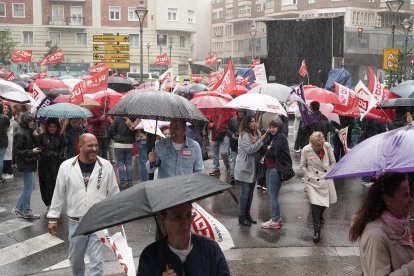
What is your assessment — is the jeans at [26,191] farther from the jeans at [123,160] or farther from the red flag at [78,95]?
the red flag at [78,95]

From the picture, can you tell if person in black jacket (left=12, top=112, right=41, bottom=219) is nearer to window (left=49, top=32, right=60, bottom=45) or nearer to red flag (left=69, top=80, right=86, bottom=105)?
red flag (left=69, top=80, right=86, bottom=105)

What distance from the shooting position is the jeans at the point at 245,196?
8391 millimetres

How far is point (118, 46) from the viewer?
821 inches

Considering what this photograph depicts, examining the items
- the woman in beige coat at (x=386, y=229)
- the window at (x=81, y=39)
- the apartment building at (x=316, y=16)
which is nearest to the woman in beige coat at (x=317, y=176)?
the woman in beige coat at (x=386, y=229)

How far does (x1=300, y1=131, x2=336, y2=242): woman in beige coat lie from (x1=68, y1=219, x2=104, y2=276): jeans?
11.4 feet

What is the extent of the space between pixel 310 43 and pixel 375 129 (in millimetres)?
13177

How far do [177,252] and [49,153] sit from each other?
6395 mm

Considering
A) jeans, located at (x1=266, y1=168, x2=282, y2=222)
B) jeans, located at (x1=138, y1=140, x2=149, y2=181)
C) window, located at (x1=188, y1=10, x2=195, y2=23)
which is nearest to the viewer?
jeans, located at (x1=266, y1=168, x2=282, y2=222)

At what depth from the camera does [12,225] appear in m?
8.68

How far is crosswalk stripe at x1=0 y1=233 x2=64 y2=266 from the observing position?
725cm

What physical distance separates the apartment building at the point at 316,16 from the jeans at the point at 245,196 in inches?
1029

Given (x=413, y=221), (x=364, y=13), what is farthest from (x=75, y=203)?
(x=364, y=13)

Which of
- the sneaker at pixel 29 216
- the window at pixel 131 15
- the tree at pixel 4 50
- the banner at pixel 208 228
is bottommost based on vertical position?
the sneaker at pixel 29 216

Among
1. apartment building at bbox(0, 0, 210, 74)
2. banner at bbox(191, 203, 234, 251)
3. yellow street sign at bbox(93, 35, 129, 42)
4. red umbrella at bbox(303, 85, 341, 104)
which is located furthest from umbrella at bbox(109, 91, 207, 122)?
apartment building at bbox(0, 0, 210, 74)
